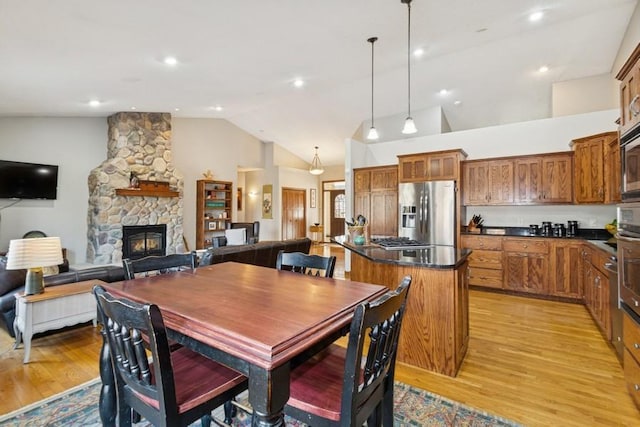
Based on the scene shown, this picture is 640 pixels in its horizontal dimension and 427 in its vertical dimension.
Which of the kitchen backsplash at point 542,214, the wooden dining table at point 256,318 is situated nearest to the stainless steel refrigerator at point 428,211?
the kitchen backsplash at point 542,214

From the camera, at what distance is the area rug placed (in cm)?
187

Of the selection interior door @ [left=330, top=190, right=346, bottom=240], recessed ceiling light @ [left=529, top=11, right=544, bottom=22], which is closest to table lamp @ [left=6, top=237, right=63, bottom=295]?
recessed ceiling light @ [left=529, top=11, right=544, bottom=22]

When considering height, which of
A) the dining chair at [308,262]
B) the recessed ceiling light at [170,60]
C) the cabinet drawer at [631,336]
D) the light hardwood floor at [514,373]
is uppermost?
the recessed ceiling light at [170,60]

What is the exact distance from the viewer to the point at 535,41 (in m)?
4.32

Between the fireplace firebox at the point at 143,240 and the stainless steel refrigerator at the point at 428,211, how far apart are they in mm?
5332

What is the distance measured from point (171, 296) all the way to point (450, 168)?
4.75m

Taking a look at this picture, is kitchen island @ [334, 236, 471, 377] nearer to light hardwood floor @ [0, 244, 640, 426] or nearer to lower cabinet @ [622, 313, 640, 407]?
light hardwood floor @ [0, 244, 640, 426]

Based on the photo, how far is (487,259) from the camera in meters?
4.74

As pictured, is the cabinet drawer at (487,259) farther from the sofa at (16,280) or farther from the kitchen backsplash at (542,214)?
the sofa at (16,280)

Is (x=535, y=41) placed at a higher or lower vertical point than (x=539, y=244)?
higher

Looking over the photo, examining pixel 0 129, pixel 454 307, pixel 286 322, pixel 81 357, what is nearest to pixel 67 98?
pixel 0 129

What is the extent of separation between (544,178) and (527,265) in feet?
4.40

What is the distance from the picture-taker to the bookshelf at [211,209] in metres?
7.86

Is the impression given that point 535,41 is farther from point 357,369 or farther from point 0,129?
point 0,129
